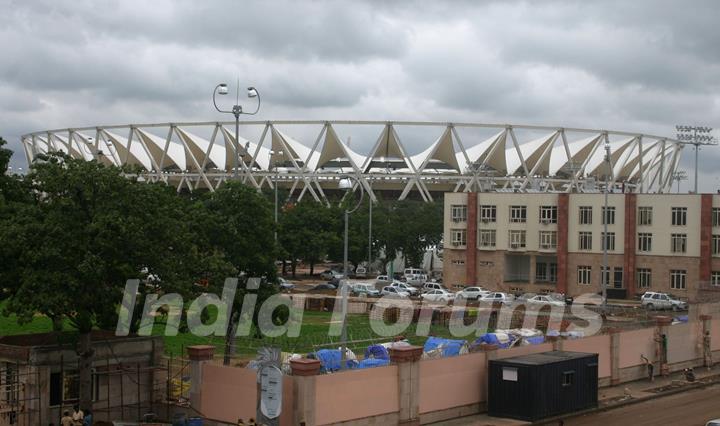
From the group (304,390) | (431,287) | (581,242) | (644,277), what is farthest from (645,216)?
(304,390)

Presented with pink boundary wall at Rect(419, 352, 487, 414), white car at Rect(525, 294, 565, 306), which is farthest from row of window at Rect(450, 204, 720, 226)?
pink boundary wall at Rect(419, 352, 487, 414)

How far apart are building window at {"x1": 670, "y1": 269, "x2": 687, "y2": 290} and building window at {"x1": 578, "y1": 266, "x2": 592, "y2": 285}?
14.1ft

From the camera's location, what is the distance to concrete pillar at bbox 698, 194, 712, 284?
47.9m

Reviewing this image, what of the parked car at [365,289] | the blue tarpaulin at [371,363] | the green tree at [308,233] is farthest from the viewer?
the green tree at [308,233]

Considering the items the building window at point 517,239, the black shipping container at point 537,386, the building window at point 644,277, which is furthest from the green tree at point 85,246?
the building window at point 517,239

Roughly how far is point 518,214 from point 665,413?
101 ft

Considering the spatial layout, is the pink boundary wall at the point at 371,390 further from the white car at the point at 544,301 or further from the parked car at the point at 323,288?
the parked car at the point at 323,288

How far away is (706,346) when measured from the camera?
30.7 metres

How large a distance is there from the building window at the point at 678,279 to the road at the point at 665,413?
2395 cm

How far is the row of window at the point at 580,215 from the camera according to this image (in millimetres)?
48875

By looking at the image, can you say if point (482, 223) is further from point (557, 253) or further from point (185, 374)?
point (185, 374)

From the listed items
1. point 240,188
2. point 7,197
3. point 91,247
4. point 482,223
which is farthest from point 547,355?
point 482,223

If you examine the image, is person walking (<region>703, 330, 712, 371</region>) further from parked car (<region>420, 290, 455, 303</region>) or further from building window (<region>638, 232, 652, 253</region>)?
building window (<region>638, 232, 652, 253</region>)

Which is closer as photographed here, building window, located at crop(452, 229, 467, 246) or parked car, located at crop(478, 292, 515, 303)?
parked car, located at crop(478, 292, 515, 303)
